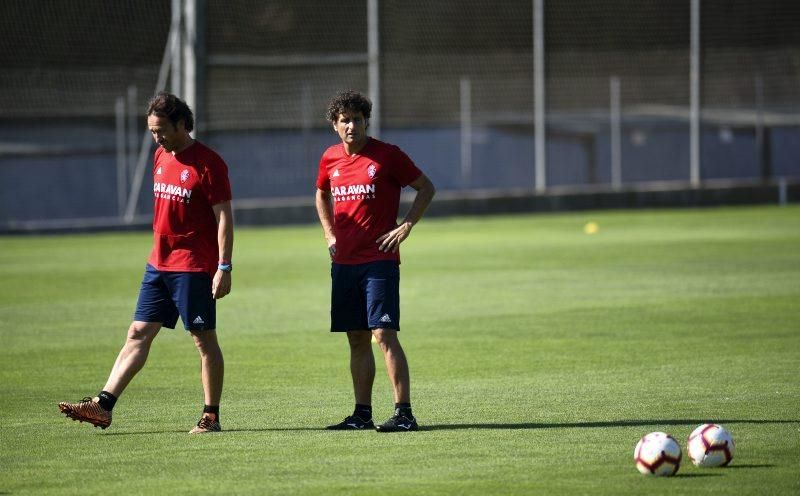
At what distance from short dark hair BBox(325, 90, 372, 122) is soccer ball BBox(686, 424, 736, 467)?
2.79 m

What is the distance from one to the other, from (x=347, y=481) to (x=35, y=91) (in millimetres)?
33022

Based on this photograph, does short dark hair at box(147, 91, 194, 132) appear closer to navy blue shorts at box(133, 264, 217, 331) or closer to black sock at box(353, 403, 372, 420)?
navy blue shorts at box(133, 264, 217, 331)

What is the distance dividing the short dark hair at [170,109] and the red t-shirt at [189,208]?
216mm

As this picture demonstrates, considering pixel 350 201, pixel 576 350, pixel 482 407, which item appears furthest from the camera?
pixel 576 350

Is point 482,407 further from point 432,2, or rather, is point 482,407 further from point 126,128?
point 126,128

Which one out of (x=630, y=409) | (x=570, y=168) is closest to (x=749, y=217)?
(x=570, y=168)

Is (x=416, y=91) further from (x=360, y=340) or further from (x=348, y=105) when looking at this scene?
(x=348, y=105)

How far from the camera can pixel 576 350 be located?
1238 cm

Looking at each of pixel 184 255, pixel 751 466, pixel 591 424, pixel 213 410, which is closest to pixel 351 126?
pixel 184 255

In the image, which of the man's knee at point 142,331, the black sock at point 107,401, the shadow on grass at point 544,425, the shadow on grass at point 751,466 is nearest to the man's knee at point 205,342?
the man's knee at point 142,331

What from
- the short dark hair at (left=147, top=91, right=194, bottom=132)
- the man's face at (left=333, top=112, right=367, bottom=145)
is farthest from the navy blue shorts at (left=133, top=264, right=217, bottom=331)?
the man's face at (left=333, top=112, right=367, bottom=145)

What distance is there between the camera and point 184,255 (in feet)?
29.6

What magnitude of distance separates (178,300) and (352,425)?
1262mm

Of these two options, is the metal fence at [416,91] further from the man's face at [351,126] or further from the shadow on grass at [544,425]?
the shadow on grass at [544,425]
